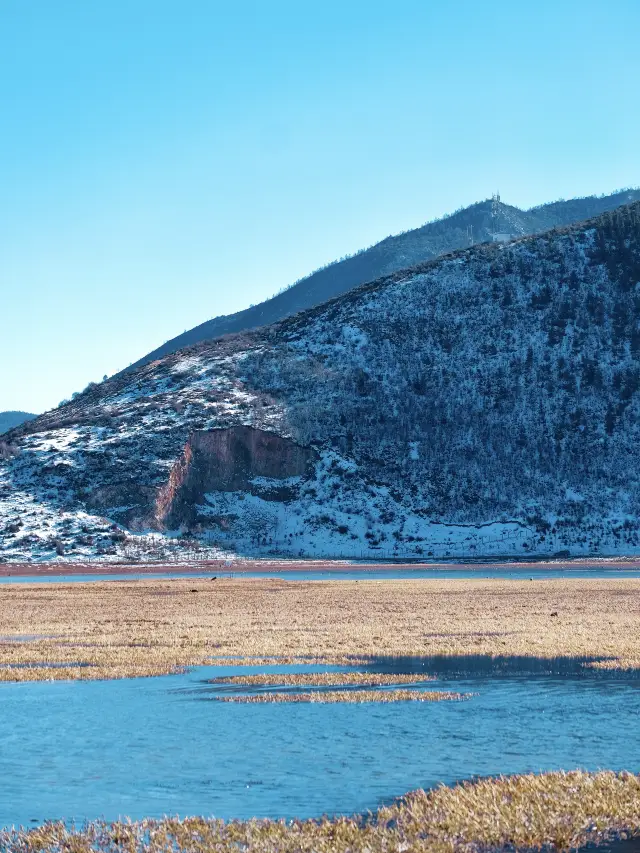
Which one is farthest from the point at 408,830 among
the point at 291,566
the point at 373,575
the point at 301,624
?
the point at 291,566

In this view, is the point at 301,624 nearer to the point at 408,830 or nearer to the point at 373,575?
the point at 408,830

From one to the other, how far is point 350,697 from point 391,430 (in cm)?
11445

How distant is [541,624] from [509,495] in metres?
88.4

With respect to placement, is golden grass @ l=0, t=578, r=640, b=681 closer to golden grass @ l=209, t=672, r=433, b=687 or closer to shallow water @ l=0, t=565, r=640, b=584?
golden grass @ l=209, t=672, r=433, b=687

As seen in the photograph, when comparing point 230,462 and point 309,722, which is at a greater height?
point 230,462

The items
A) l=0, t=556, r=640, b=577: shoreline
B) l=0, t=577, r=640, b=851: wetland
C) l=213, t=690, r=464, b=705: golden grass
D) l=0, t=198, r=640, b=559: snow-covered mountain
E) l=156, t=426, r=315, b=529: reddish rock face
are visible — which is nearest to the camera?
l=0, t=577, r=640, b=851: wetland

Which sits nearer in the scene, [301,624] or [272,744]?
[272,744]

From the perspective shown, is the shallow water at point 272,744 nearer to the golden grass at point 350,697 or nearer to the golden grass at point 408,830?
the golden grass at point 350,697

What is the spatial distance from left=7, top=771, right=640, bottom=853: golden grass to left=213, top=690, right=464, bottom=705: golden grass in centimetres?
923

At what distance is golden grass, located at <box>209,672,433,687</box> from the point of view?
27641mm

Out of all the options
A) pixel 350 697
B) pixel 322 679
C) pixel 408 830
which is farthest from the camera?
pixel 322 679

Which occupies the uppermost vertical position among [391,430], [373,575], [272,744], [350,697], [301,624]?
[391,430]

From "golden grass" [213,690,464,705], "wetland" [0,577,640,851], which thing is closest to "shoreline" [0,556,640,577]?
"wetland" [0,577,640,851]

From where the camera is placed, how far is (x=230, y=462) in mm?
129750
